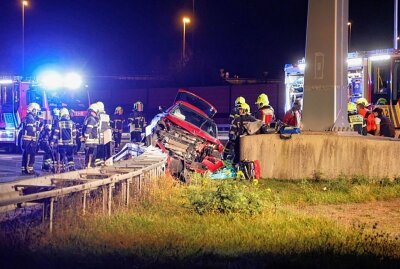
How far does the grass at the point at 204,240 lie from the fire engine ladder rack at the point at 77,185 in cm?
30

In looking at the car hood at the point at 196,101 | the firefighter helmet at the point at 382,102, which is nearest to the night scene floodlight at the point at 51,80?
the car hood at the point at 196,101

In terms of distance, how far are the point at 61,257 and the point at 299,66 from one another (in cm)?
1714

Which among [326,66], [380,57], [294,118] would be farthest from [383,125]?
[380,57]

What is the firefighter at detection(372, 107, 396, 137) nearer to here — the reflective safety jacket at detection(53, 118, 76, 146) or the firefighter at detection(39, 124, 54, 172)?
the reflective safety jacket at detection(53, 118, 76, 146)

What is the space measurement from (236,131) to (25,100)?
40.1ft

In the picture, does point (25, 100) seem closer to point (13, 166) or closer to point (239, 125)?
point (13, 166)

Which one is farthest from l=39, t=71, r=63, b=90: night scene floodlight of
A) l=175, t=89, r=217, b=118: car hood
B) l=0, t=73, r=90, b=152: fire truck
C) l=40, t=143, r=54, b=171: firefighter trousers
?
l=175, t=89, r=217, b=118: car hood

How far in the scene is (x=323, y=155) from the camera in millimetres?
12422

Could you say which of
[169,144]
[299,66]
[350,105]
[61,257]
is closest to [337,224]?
[61,257]

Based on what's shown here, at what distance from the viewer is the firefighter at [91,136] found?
15.4m

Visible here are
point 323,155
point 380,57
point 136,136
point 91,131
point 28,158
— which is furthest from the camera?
point 136,136

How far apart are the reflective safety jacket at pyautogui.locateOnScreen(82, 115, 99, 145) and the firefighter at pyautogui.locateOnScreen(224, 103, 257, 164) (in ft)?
11.3

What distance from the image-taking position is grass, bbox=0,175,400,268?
564 cm

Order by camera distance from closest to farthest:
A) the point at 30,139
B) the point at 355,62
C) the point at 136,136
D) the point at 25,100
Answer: the point at 30,139, the point at 355,62, the point at 136,136, the point at 25,100
